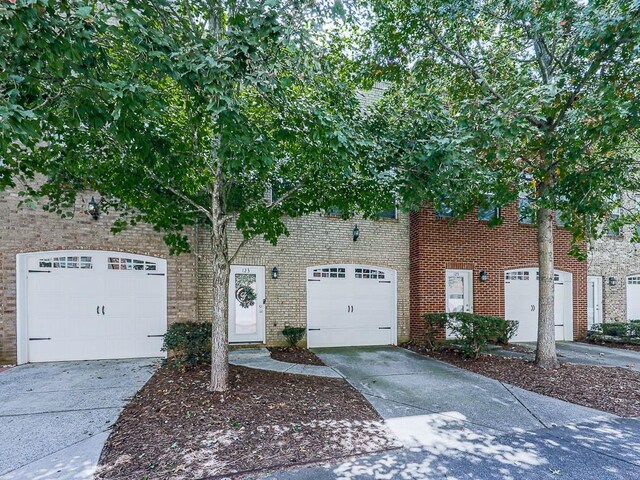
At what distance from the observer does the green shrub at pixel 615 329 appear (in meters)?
10.2

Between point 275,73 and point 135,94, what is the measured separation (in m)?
1.30

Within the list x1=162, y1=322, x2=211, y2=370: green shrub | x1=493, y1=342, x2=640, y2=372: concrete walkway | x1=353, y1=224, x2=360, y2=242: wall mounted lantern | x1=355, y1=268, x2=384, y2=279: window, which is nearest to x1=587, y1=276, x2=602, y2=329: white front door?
x1=493, y1=342, x2=640, y2=372: concrete walkway

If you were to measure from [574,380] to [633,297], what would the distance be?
8293mm

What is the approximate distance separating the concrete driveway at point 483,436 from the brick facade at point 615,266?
26.6 feet

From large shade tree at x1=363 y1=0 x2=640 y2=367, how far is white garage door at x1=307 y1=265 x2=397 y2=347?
3.11 metres

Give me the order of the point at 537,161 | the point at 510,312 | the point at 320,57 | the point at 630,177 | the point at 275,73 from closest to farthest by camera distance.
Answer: the point at 275,73
the point at 320,57
the point at 630,177
the point at 537,161
the point at 510,312

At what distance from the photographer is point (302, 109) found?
3840 mm

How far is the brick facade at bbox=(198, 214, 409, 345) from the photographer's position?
8.52 metres

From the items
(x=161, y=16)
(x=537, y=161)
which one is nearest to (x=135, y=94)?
(x=161, y=16)

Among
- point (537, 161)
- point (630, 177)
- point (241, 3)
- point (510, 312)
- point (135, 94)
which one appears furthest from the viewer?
point (510, 312)

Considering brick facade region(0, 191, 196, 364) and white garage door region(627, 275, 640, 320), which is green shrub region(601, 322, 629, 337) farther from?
brick facade region(0, 191, 196, 364)

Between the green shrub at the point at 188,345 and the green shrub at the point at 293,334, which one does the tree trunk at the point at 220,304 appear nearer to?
the green shrub at the point at 188,345

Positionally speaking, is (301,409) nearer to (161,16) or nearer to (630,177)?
(161,16)

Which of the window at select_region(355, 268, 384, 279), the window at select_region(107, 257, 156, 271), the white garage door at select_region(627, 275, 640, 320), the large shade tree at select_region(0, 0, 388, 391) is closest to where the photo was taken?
the large shade tree at select_region(0, 0, 388, 391)
